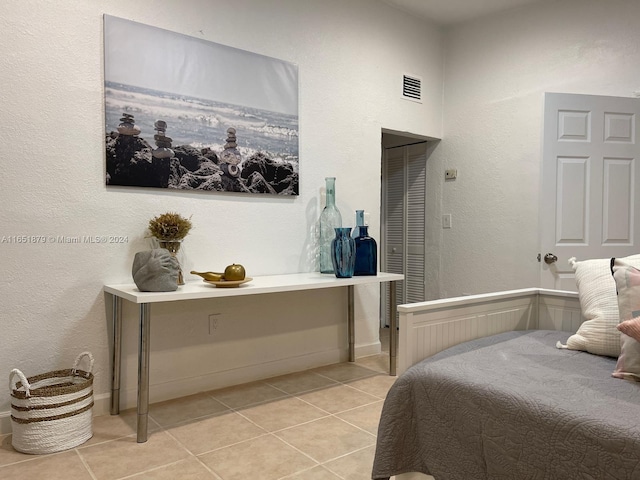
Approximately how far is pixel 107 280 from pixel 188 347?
0.64 m

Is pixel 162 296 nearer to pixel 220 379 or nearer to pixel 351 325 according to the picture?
pixel 220 379

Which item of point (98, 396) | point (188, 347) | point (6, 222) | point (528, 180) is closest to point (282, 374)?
point (188, 347)

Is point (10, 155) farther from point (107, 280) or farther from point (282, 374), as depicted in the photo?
point (282, 374)

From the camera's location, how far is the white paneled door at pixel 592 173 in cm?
330

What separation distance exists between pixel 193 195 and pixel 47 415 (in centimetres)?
137

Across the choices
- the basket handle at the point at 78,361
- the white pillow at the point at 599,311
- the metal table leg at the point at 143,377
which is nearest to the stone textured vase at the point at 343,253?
the metal table leg at the point at 143,377

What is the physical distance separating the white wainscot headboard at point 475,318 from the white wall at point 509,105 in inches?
60.7

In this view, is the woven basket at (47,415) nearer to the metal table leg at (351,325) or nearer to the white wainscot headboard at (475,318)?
the white wainscot headboard at (475,318)

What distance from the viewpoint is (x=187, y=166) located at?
111 inches

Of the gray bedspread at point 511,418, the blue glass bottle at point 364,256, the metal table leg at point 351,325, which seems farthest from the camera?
the metal table leg at point 351,325

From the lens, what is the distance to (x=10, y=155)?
230 cm

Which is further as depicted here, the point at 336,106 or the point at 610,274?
the point at 336,106

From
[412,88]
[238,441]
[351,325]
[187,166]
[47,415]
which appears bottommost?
[238,441]

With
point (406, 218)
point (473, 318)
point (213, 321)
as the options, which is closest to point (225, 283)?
point (213, 321)
